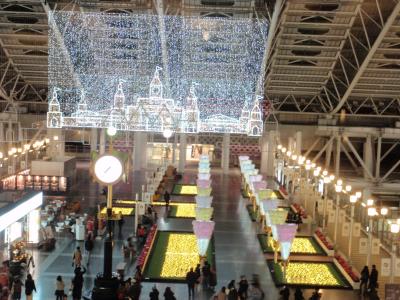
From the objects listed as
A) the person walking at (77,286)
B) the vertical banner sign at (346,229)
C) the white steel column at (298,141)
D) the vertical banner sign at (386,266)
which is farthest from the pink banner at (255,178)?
the person walking at (77,286)

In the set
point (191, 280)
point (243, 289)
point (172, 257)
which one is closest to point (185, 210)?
point (172, 257)

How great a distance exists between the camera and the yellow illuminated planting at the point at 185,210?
25931 millimetres

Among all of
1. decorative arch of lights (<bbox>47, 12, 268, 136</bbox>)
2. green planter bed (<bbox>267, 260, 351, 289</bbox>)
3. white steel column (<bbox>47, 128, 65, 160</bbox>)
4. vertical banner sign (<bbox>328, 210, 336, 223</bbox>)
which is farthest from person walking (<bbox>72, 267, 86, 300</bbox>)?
white steel column (<bbox>47, 128, 65, 160</bbox>)

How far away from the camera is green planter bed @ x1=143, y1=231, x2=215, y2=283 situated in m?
16.9

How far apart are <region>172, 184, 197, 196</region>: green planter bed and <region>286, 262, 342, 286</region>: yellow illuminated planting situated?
1361cm

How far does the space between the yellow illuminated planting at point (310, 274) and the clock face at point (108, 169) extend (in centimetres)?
939

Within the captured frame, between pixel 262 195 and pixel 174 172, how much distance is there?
15564mm

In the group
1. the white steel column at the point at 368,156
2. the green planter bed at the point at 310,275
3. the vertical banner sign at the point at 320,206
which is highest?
the white steel column at the point at 368,156

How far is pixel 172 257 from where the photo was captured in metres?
18.9

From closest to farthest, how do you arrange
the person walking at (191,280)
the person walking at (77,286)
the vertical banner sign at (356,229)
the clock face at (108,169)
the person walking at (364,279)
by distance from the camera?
1. the clock face at (108,169)
2. the person walking at (77,286)
3. the person walking at (191,280)
4. the person walking at (364,279)
5. the vertical banner sign at (356,229)

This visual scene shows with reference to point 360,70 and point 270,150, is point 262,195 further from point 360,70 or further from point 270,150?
point 270,150

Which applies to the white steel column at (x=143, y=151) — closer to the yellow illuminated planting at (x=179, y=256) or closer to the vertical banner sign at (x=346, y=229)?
the yellow illuminated planting at (x=179, y=256)

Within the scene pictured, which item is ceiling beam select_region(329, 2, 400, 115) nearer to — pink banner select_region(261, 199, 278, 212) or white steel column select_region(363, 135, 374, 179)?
white steel column select_region(363, 135, 374, 179)

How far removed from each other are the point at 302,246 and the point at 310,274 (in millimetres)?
3416
